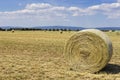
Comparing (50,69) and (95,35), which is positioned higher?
(95,35)

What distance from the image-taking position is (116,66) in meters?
14.9

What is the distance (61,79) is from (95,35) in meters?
2.78

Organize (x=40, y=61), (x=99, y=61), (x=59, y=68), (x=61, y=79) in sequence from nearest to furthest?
(x=61, y=79) → (x=99, y=61) → (x=59, y=68) → (x=40, y=61)

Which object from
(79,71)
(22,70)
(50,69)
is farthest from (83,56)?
(22,70)

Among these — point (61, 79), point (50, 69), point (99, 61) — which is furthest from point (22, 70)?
point (99, 61)

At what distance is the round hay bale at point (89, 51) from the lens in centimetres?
1294

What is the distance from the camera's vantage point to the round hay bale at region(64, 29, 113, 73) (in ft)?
42.4

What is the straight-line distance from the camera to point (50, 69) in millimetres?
13680

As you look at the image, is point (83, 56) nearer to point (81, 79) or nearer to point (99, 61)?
point (99, 61)

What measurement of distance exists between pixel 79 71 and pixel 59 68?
1150mm

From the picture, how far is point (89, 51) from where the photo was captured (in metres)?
13.4

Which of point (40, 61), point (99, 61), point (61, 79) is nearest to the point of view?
point (61, 79)

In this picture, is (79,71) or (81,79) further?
(79,71)

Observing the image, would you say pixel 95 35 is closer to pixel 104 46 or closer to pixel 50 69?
pixel 104 46
